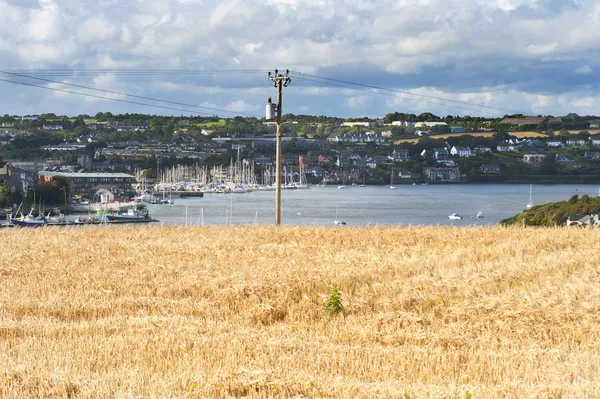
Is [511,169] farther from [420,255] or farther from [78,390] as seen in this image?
[78,390]

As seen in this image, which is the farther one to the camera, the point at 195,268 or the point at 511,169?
the point at 511,169

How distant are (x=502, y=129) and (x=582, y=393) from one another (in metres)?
195

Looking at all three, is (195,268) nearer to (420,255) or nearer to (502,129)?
(420,255)

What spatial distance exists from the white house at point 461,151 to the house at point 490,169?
19.7 ft

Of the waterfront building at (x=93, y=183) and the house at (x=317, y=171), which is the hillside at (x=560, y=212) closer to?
the waterfront building at (x=93, y=183)

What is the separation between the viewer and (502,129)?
643 feet

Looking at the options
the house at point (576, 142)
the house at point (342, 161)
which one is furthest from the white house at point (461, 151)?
the house at point (576, 142)

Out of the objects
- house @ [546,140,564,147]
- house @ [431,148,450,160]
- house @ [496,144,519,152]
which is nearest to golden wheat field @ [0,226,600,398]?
house @ [431,148,450,160]

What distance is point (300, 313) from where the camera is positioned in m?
13.8

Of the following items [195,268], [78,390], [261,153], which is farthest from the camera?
[261,153]

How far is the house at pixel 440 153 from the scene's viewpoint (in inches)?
7096

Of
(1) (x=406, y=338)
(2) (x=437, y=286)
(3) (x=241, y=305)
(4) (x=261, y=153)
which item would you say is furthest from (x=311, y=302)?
(4) (x=261, y=153)

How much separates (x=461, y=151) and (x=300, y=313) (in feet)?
565

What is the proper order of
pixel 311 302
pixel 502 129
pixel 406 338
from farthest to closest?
1. pixel 502 129
2. pixel 311 302
3. pixel 406 338
